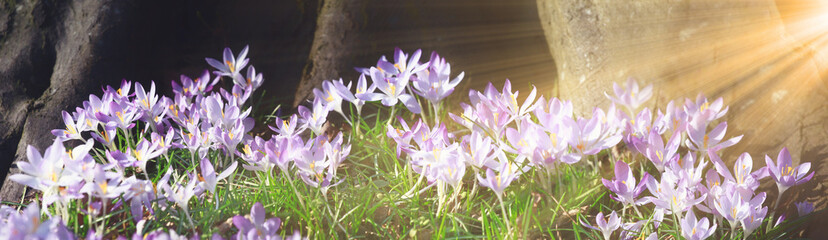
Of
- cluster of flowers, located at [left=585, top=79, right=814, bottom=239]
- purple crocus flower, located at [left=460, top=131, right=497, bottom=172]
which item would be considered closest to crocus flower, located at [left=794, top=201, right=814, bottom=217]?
cluster of flowers, located at [left=585, top=79, right=814, bottom=239]

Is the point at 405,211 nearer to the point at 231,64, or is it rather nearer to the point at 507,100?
the point at 507,100

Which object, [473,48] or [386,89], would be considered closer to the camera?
[386,89]

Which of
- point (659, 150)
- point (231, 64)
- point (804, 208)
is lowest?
point (804, 208)

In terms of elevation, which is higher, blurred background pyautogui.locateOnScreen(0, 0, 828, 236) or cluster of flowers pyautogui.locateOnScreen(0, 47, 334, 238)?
blurred background pyautogui.locateOnScreen(0, 0, 828, 236)

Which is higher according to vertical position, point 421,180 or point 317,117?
point 317,117

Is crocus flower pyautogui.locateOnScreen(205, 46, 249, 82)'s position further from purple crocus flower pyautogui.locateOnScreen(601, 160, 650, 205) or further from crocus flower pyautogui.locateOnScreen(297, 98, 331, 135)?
purple crocus flower pyautogui.locateOnScreen(601, 160, 650, 205)

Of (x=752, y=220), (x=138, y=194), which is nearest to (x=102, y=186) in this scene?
(x=138, y=194)

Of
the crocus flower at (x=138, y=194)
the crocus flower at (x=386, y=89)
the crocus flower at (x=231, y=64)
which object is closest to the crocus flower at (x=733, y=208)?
the crocus flower at (x=386, y=89)
